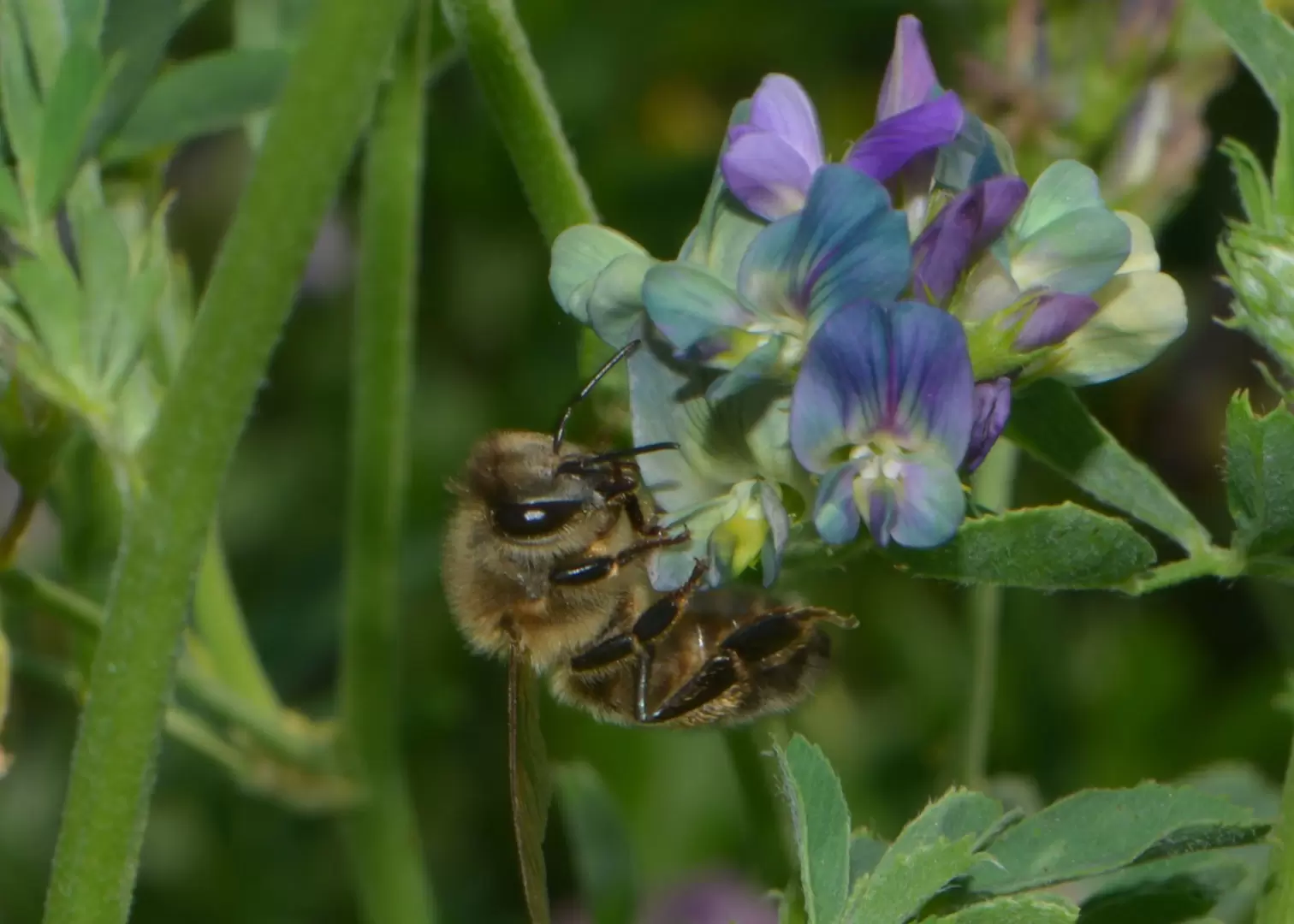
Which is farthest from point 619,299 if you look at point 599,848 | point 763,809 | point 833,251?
point 599,848

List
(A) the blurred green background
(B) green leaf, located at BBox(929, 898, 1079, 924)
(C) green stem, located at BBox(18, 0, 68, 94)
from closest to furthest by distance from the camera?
(B) green leaf, located at BBox(929, 898, 1079, 924) < (C) green stem, located at BBox(18, 0, 68, 94) < (A) the blurred green background

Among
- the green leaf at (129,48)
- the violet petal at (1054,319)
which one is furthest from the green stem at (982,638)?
the green leaf at (129,48)

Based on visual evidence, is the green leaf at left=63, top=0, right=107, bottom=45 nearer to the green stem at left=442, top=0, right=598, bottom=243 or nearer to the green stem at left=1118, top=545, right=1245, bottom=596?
the green stem at left=442, top=0, right=598, bottom=243

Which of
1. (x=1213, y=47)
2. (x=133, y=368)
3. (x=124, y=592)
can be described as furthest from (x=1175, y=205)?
(x=124, y=592)

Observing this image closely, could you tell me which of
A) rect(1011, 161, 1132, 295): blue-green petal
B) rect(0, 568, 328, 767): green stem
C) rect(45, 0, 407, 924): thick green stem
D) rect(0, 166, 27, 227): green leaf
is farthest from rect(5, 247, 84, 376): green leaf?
rect(1011, 161, 1132, 295): blue-green petal

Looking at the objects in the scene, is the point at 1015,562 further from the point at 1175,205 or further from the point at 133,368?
the point at 1175,205

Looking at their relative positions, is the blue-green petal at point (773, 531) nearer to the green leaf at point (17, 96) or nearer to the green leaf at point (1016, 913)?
the green leaf at point (1016, 913)

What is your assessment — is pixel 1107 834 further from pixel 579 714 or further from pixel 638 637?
pixel 579 714
